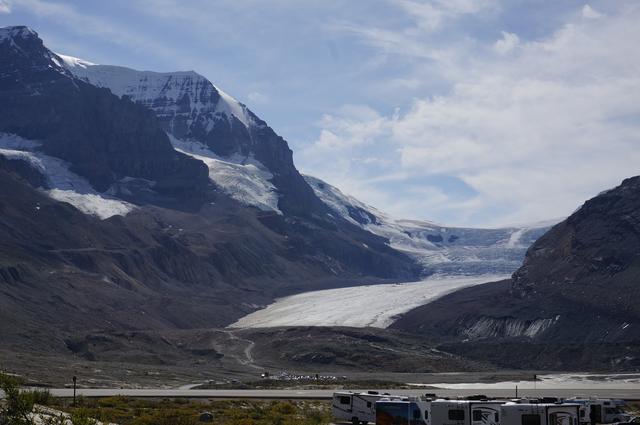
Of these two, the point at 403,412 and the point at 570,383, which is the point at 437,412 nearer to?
the point at 403,412

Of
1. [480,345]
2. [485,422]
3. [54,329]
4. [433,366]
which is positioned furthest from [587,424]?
[54,329]

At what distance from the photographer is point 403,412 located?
52.6 metres

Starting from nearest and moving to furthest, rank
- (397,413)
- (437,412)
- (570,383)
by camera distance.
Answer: (437,412) → (397,413) → (570,383)

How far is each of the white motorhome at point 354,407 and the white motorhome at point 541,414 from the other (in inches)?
561

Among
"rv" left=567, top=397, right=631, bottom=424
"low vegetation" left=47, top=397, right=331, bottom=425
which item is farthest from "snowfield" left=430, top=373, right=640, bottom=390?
"rv" left=567, top=397, right=631, bottom=424

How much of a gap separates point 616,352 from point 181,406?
358ft

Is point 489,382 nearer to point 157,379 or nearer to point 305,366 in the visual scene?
point 157,379

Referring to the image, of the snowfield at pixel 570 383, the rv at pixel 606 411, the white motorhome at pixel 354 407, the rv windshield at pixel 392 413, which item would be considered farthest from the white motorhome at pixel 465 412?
the snowfield at pixel 570 383

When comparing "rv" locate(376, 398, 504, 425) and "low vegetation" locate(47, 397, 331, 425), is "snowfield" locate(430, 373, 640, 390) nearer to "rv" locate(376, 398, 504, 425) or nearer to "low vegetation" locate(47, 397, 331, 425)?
"low vegetation" locate(47, 397, 331, 425)

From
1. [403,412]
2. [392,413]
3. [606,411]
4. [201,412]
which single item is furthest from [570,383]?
[403,412]

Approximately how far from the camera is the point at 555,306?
197 metres

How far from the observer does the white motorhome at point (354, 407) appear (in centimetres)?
5947

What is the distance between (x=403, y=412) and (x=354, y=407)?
7.74m

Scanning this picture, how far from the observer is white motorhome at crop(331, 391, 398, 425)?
195ft
